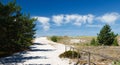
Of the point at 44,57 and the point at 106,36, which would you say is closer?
the point at 44,57

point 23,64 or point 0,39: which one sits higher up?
point 0,39

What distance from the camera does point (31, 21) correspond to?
200 feet

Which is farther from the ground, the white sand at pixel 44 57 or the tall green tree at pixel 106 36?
the tall green tree at pixel 106 36

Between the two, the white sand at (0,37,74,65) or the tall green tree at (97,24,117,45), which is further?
the tall green tree at (97,24,117,45)

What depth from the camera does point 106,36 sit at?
238 feet

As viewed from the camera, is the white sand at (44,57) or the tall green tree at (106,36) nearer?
the white sand at (44,57)

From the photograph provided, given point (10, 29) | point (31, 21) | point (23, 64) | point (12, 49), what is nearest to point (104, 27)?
point (31, 21)

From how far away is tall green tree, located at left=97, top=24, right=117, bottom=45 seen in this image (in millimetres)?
72938

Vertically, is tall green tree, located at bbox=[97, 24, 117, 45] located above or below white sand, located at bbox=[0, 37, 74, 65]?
above

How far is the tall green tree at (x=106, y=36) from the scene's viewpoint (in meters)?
72.9

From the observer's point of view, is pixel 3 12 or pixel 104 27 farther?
pixel 104 27

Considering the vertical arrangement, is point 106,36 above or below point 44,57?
above

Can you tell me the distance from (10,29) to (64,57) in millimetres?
9149

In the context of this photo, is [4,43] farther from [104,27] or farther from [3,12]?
[104,27]
